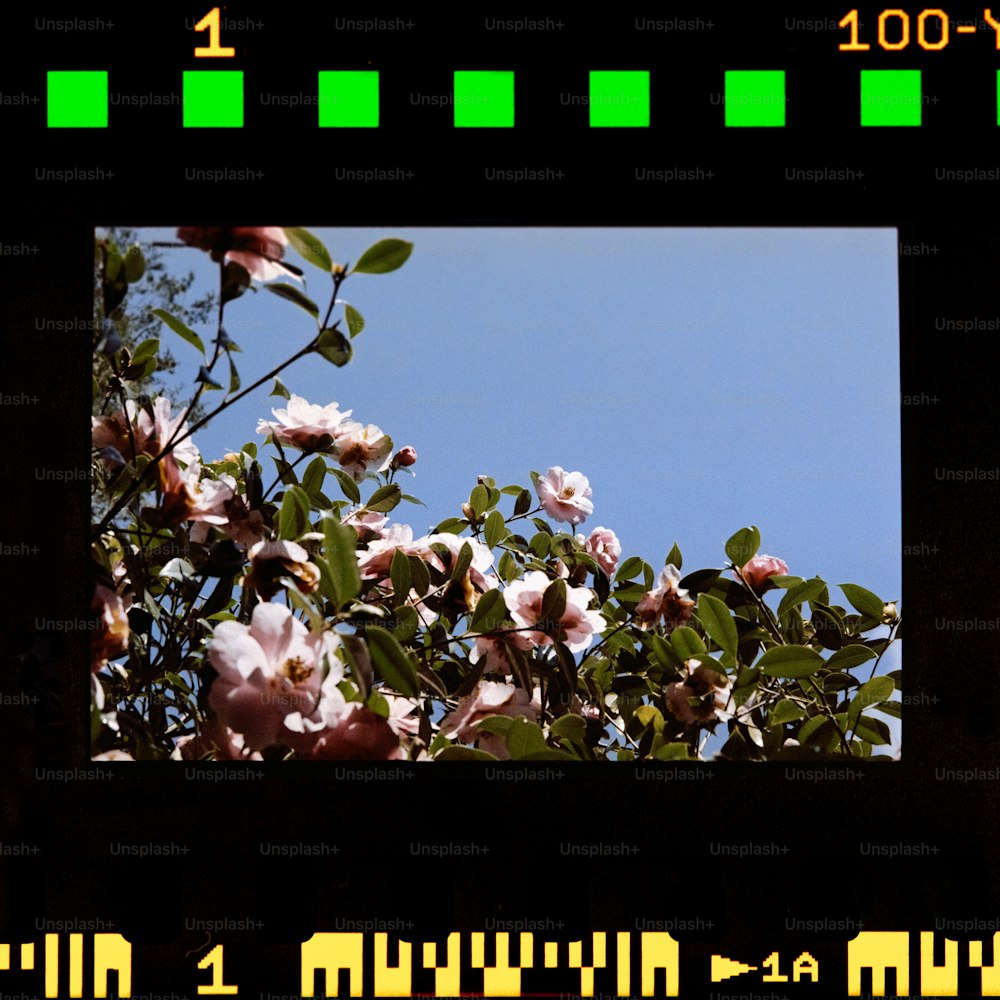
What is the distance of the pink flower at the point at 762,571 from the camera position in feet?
3.50

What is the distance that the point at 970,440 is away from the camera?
2.61 feet

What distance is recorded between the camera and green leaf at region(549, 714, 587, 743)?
2.91ft

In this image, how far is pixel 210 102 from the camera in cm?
80

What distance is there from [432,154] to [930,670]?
616 mm

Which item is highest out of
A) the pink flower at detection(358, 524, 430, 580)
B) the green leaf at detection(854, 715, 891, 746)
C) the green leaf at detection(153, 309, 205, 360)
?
the green leaf at detection(153, 309, 205, 360)

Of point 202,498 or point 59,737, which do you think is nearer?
point 59,737

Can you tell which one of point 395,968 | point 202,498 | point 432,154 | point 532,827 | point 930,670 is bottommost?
point 395,968

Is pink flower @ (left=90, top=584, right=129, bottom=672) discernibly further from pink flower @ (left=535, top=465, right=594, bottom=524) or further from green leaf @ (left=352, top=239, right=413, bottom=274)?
pink flower @ (left=535, top=465, right=594, bottom=524)

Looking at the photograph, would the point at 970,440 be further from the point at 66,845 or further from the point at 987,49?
the point at 66,845

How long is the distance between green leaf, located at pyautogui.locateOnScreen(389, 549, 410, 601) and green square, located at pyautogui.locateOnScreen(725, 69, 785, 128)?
20.1 inches

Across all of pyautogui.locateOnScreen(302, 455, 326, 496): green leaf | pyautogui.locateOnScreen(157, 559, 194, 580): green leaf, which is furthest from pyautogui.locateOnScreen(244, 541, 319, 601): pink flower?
pyautogui.locateOnScreen(302, 455, 326, 496): green leaf

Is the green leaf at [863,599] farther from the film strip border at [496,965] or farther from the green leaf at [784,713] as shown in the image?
the film strip border at [496,965]

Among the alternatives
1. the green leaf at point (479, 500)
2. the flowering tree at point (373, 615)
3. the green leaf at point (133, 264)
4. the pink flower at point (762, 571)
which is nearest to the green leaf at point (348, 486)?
the flowering tree at point (373, 615)

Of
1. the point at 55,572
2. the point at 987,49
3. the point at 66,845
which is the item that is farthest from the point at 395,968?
the point at 987,49
